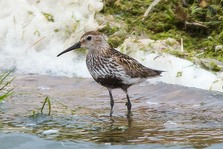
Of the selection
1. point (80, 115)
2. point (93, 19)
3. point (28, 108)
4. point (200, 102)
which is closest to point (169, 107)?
point (200, 102)

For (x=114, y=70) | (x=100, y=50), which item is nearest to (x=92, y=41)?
(x=100, y=50)

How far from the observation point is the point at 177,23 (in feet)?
37.0

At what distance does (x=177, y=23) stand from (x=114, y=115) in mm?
3096

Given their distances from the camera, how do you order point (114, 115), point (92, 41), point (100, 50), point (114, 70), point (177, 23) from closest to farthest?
point (114, 115)
point (114, 70)
point (100, 50)
point (92, 41)
point (177, 23)

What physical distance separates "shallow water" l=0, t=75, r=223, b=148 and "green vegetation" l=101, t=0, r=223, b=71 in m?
1.43

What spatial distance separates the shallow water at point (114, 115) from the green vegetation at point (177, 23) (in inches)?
56.4

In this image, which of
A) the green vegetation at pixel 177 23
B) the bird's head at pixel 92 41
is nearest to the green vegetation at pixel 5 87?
the bird's head at pixel 92 41

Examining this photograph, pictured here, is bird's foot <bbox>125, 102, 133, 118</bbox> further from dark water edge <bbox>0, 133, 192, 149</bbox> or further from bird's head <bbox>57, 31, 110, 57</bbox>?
dark water edge <bbox>0, 133, 192, 149</bbox>

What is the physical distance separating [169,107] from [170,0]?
3462 mm

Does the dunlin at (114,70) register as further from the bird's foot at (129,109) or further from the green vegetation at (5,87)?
the green vegetation at (5,87)

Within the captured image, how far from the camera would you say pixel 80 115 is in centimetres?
836

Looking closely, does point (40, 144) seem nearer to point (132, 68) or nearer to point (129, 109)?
point (129, 109)

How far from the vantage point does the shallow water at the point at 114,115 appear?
7.31m

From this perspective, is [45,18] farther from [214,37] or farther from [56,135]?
[56,135]
